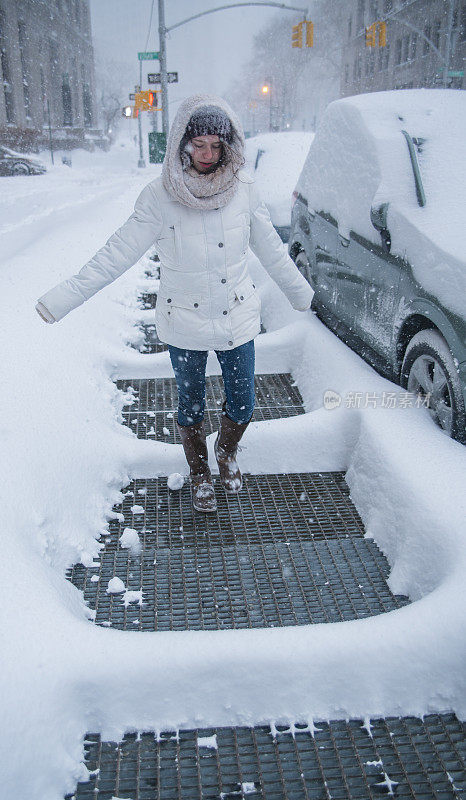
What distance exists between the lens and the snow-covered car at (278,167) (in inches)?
320

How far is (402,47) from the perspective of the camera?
44.9 m

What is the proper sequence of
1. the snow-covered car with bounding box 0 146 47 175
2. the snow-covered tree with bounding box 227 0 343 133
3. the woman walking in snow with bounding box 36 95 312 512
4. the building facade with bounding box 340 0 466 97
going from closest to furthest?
the woman walking in snow with bounding box 36 95 312 512 < the snow-covered car with bounding box 0 146 47 175 < the building facade with bounding box 340 0 466 97 < the snow-covered tree with bounding box 227 0 343 133

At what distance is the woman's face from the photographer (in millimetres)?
2537

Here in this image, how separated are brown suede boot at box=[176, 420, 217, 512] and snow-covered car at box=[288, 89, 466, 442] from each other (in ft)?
3.99

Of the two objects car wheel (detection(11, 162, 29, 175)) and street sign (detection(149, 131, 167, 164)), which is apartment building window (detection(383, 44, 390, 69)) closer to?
car wheel (detection(11, 162, 29, 175))

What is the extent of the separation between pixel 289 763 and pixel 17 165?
2934cm

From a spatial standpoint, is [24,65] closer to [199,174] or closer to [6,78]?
[6,78]

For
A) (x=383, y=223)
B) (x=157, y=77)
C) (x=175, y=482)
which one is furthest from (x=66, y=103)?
(x=175, y=482)

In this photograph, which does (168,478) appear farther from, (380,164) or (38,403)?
(380,164)

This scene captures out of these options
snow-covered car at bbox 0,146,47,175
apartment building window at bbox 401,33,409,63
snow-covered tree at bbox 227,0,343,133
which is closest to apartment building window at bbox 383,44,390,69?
apartment building window at bbox 401,33,409,63

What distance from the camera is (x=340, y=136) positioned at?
15.9 ft

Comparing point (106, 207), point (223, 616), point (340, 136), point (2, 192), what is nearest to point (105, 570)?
point (223, 616)

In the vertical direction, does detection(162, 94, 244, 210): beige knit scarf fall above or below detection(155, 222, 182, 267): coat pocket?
above

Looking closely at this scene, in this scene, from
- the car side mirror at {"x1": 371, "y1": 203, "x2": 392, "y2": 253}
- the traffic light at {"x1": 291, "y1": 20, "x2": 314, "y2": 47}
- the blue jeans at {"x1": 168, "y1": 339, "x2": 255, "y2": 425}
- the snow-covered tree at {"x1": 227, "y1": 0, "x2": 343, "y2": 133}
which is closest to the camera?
the blue jeans at {"x1": 168, "y1": 339, "x2": 255, "y2": 425}
